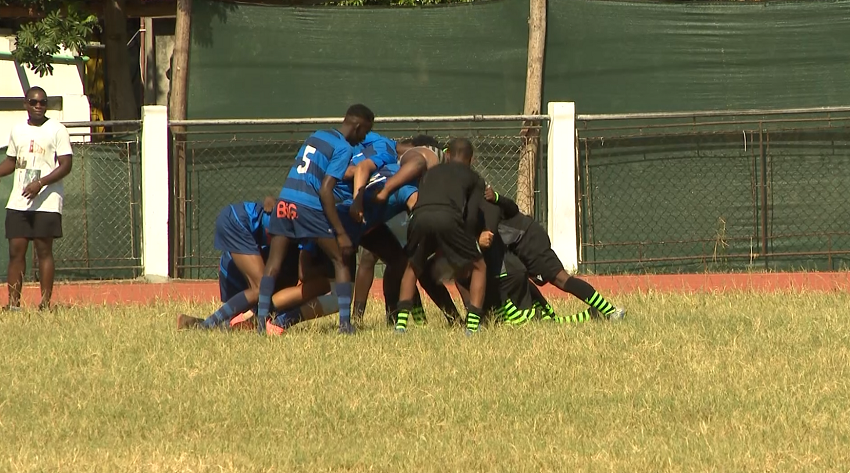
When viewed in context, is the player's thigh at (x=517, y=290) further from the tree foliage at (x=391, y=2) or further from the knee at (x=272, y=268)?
the tree foliage at (x=391, y=2)

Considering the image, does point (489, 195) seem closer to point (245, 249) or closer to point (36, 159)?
point (245, 249)

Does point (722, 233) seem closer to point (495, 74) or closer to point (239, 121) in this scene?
point (495, 74)

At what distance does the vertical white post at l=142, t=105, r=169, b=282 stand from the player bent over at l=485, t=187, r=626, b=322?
516 cm

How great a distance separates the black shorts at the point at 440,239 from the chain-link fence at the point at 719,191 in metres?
4.80

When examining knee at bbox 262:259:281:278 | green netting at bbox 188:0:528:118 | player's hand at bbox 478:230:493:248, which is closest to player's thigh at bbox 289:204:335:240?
knee at bbox 262:259:281:278

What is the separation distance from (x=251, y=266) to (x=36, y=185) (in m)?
2.49

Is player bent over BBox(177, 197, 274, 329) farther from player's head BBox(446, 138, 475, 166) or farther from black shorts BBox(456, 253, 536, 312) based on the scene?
black shorts BBox(456, 253, 536, 312)

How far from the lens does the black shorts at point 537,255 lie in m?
9.52

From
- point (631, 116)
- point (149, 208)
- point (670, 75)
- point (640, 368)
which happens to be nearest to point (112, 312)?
point (149, 208)

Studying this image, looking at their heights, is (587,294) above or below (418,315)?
above

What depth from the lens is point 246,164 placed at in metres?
13.9

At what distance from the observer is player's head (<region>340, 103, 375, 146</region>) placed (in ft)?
29.0

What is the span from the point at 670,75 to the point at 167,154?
5310mm

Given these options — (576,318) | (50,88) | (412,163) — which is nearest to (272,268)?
(412,163)
